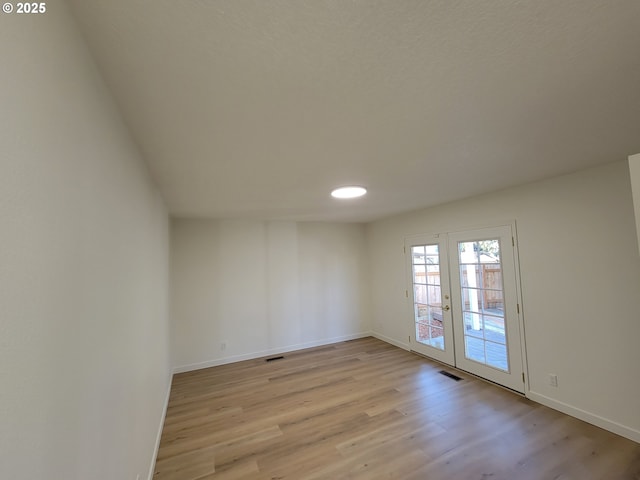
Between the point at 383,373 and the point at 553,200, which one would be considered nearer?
the point at 553,200

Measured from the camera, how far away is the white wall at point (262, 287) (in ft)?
13.2

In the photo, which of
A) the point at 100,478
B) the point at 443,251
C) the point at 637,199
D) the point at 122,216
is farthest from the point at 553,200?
the point at 100,478

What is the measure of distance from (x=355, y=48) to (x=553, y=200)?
285cm

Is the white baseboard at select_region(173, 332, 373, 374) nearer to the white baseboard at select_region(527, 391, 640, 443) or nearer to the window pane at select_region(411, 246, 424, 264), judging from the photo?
the window pane at select_region(411, 246, 424, 264)

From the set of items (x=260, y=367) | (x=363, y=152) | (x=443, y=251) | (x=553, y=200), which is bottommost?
(x=260, y=367)

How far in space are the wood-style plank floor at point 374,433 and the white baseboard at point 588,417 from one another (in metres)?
0.06

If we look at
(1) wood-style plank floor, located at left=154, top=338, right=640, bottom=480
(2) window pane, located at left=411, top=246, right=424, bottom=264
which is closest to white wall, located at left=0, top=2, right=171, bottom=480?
(1) wood-style plank floor, located at left=154, top=338, right=640, bottom=480

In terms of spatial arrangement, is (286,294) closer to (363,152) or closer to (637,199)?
(363,152)

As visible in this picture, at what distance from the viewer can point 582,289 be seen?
2.43m

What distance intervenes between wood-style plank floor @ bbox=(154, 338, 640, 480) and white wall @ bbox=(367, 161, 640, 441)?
265mm

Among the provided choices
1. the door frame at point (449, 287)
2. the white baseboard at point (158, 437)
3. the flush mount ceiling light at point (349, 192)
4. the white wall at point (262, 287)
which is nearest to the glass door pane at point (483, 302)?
the door frame at point (449, 287)

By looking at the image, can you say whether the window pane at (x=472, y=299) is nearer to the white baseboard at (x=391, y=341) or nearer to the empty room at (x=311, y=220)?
the empty room at (x=311, y=220)

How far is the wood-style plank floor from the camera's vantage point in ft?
6.44

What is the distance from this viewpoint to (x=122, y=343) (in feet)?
4.11
